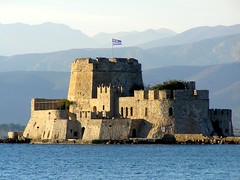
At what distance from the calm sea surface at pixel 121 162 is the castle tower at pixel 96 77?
237 inches

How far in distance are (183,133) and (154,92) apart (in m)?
4.01

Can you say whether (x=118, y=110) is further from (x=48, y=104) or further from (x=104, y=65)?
(x=48, y=104)

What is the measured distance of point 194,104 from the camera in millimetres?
84125

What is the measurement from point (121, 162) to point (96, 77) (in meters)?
25.3

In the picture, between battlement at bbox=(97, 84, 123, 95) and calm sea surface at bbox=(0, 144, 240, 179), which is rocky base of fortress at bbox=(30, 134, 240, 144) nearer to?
calm sea surface at bbox=(0, 144, 240, 179)

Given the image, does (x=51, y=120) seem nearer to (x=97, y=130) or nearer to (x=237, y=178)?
(x=97, y=130)

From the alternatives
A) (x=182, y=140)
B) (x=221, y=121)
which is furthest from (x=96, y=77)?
(x=182, y=140)

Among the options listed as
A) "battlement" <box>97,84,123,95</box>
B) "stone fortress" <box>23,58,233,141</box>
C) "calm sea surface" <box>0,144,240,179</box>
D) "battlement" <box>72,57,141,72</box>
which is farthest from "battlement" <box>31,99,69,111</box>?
"calm sea surface" <box>0,144,240,179</box>

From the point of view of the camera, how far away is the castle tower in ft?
300

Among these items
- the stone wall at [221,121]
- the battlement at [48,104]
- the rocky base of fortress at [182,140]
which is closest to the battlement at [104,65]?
the battlement at [48,104]

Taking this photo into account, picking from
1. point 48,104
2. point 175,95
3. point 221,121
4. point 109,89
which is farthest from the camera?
point 48,104

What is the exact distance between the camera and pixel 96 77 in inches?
3605

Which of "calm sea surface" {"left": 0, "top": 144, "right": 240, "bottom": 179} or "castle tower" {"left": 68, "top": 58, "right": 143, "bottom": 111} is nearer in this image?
"calm sea surface" {"left": 0, "top": 144, "right": 240, "bottom": 179}

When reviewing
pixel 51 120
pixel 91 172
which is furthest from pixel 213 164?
pixel 51 120
